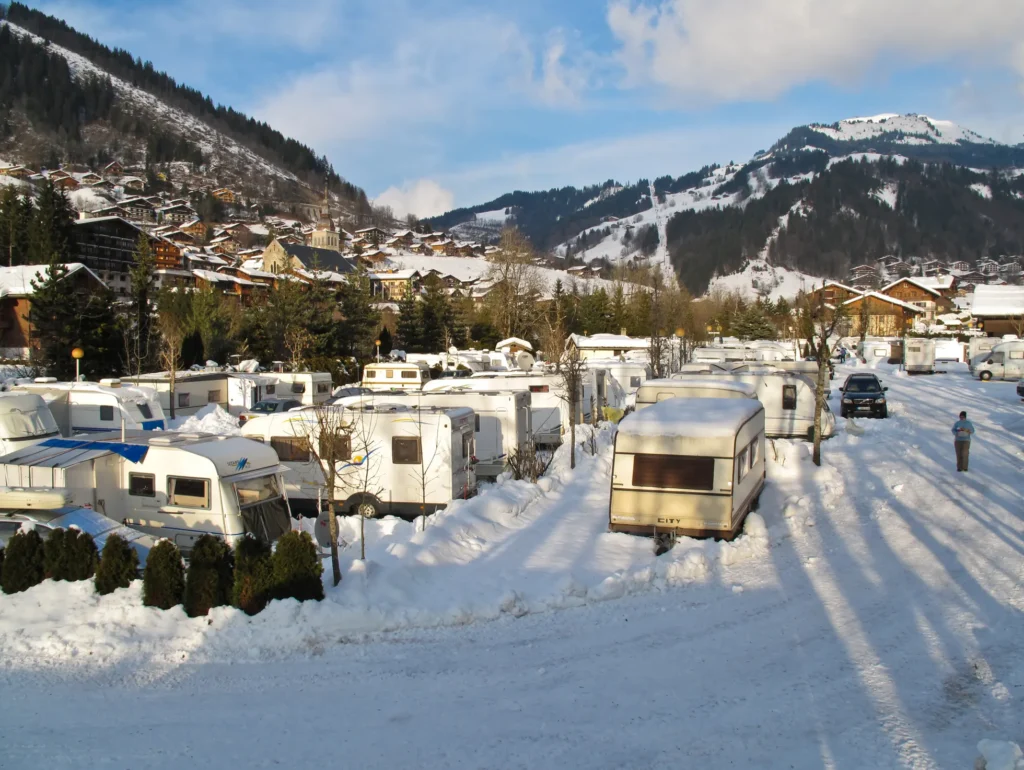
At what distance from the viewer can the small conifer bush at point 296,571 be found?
27.1ft

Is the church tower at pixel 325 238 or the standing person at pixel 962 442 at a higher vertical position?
the church tower at pixel 325 238

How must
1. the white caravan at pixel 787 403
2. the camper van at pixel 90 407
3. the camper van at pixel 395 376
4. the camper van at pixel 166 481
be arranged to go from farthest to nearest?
the camper van at pixel 395 376
the white caravan at pixel 787 403
the camper van at pixel 90 407
the camper van at pixel 166 481

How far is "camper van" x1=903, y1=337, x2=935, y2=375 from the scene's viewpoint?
4556 cm

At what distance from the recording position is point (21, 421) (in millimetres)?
16016

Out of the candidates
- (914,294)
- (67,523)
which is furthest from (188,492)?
(914,294)

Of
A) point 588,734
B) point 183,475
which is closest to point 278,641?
point 588,734

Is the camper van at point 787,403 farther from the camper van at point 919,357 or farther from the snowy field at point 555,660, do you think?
the camper van at point 919,357

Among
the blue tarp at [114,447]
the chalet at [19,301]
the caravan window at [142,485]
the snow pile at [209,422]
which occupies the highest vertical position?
the chalet at [19,301]

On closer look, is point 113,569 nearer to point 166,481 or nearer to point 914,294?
point 166,481

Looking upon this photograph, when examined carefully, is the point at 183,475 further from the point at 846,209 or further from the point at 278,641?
the point at 846,209

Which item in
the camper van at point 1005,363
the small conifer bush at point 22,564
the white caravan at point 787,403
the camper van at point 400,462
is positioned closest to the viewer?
the small conifer bush at point 22,564

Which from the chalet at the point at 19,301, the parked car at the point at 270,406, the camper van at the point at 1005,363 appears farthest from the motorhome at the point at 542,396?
the camper van at the point at 1005,363

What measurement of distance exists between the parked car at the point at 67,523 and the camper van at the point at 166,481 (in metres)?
0.56

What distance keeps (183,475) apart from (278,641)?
4062mm
